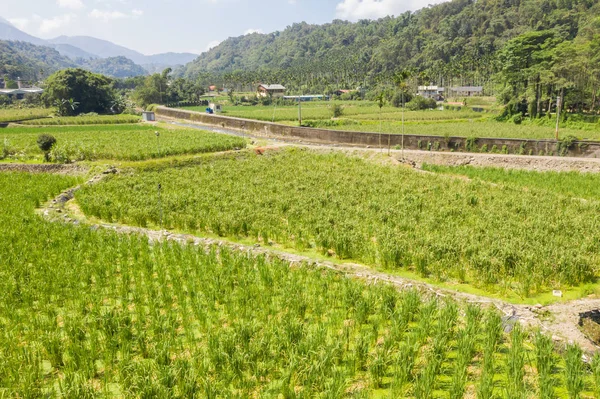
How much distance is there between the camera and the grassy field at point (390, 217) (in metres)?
9.69

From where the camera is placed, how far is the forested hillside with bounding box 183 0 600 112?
42812 millimetres

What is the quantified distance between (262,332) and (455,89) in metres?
81.8

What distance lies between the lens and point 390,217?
45.0ft

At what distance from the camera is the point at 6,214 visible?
14.2 m

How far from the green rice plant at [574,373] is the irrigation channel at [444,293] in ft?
1.84

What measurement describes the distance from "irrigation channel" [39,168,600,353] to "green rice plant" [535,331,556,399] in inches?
23.1

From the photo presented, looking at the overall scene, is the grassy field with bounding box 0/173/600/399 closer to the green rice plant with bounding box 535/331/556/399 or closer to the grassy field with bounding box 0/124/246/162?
the green rice plant with bounding box 535/331/556/399

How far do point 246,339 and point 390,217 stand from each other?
27.2 ft

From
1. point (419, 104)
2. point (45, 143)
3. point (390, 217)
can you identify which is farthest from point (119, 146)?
point (419, 104)

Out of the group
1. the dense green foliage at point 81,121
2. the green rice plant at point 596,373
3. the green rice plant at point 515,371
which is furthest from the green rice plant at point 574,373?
the dense green foliage at point 81,121

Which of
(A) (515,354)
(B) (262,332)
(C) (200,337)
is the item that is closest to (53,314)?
(C) (200,337)

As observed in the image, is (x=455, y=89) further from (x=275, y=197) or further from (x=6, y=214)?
(x=6, y=214)

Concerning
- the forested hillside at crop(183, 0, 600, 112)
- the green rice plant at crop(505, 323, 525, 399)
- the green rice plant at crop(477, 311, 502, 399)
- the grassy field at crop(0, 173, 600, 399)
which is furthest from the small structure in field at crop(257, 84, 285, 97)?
the green rice plant at crop(505, 323, 525, 399)

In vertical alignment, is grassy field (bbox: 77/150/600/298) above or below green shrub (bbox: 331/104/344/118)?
below
